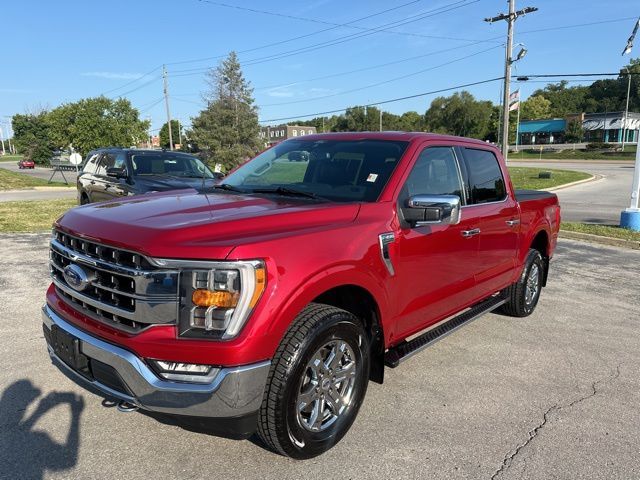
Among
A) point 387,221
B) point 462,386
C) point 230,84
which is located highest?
point 230,84

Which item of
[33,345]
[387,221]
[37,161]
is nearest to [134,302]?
[387,221]

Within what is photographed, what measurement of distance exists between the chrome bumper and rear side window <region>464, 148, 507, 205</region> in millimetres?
2701

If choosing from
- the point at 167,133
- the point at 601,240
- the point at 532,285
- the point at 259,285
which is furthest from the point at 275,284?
the point at 167,133

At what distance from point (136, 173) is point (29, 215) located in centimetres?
541

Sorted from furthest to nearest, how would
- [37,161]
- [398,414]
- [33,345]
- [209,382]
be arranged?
[37,161] < [33,345] < [398,414] < [209,382]

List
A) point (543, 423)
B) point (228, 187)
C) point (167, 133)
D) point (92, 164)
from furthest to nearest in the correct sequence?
point (167, 133), point (92, 164), point (228, 187), point (543, 423)

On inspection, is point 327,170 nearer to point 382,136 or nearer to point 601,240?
point 382,136

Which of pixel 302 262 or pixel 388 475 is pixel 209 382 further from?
pixel 388 475

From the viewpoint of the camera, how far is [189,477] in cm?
266

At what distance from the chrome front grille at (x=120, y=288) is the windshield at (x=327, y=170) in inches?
54.2

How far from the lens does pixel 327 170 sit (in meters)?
3.81

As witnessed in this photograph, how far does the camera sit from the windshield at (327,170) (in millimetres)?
3508

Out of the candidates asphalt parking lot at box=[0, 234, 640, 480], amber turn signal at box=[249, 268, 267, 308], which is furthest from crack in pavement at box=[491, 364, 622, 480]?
amber turn signal at box=[249, 268, 267, 308]

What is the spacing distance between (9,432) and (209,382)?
1.61m
